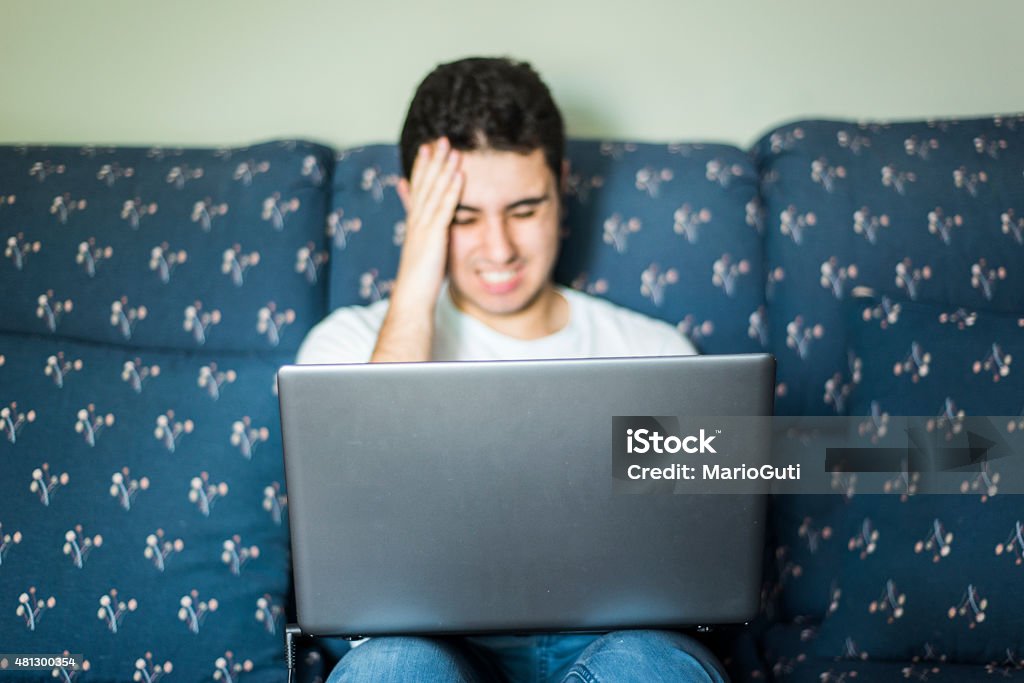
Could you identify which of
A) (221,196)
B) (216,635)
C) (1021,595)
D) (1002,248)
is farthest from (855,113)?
(216,635)

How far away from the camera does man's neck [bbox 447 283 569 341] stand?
1483mm

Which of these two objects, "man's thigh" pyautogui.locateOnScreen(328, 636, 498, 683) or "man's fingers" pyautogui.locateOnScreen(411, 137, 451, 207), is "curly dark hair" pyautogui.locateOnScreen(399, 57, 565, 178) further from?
"man's thigh" pyautogui.locateOnScreen(328, 636, 498, 683)

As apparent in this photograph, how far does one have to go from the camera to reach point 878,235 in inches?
58.9

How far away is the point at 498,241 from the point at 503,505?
0.57 metres

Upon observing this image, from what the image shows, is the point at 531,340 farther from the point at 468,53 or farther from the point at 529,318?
the point at 468,53

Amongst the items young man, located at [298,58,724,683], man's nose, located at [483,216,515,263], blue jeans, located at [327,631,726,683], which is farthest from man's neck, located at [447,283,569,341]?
blue jeans, located at [327,631,726,683]

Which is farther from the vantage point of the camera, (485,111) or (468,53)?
(468,53)

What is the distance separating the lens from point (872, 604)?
4.13 ft

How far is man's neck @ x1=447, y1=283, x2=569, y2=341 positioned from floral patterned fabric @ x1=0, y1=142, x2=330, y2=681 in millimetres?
267

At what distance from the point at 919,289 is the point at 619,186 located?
0.49 metres

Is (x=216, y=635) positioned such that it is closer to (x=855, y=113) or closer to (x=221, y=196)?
(x=221, y=196)

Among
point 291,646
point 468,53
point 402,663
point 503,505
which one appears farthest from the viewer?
point 468,53
